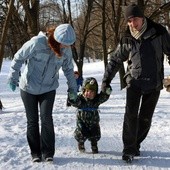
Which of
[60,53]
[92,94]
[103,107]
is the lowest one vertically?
[103,107]

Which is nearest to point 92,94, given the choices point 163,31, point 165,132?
point 163,31

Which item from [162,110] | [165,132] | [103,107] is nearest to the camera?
[165,132]

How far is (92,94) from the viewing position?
5.84 meters

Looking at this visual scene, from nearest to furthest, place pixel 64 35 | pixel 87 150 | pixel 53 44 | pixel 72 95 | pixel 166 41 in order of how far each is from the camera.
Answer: pixel 64 35, pixel 53 44, pixel 166 41, pixel 72 95, pixel 87 150

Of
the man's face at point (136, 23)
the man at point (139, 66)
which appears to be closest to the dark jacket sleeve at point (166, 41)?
the man at point (139, 66)

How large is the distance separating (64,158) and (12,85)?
135 cm

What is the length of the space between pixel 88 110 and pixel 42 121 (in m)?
0.78

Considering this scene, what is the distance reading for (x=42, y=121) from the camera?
17.8 ft

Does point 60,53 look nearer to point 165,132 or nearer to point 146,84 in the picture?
point 146,84

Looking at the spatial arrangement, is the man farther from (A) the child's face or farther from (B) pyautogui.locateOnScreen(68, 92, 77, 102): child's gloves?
(B) pyautogui.locateOnScreen(68, 92, 77, 102): child's gloves

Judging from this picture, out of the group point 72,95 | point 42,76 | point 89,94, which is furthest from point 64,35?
point 89,94

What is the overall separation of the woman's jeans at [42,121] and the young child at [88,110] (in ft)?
1.70

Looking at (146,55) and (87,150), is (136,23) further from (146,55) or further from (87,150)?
(87,150)

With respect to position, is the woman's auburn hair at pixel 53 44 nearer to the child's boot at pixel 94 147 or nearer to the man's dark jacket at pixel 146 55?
the man's dark jacket at pixel 146 55
